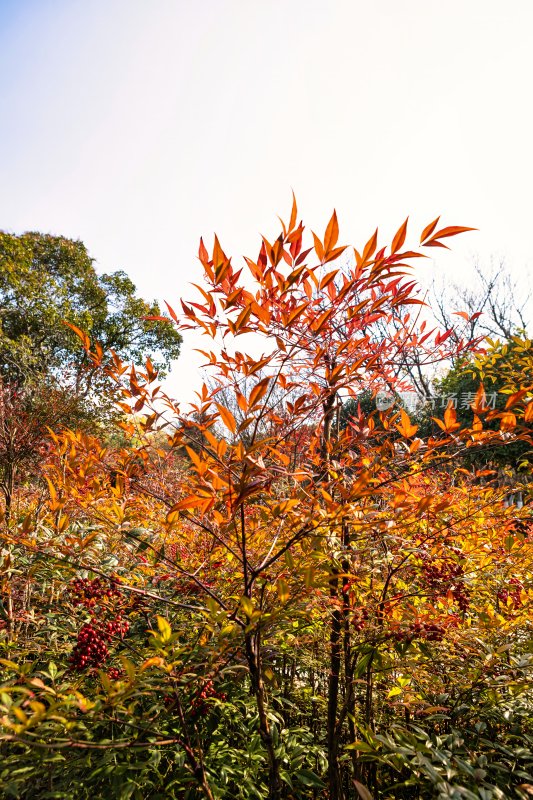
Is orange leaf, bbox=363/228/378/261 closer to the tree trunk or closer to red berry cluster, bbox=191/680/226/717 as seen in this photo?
the tree trunk

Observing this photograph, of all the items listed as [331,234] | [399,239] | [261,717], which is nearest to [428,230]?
[399,239]

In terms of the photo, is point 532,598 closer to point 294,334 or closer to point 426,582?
point 426,582

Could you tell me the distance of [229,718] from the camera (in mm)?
1570

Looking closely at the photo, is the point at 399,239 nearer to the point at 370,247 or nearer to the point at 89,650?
the point at 370,247

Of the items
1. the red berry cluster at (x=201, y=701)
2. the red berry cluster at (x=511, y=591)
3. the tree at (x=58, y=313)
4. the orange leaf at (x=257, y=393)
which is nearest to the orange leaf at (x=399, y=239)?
A: the orange leaf at (x=257, y=393)

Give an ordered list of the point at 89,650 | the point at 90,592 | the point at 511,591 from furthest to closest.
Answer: the point at 511,591
the point at 90,592
the point at 89,650

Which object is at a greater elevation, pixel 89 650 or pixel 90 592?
pixel 90 592

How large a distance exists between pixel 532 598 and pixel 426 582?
1.58 ft

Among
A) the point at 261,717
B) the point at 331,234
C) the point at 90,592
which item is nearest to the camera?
the point at 331,234

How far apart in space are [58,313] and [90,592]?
1067 centimetres

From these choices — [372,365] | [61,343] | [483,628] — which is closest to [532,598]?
[483,628]

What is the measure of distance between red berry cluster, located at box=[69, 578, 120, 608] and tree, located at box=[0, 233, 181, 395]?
5910 millimetres

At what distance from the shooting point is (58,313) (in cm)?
1055

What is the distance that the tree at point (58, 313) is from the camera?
8.95 meters
